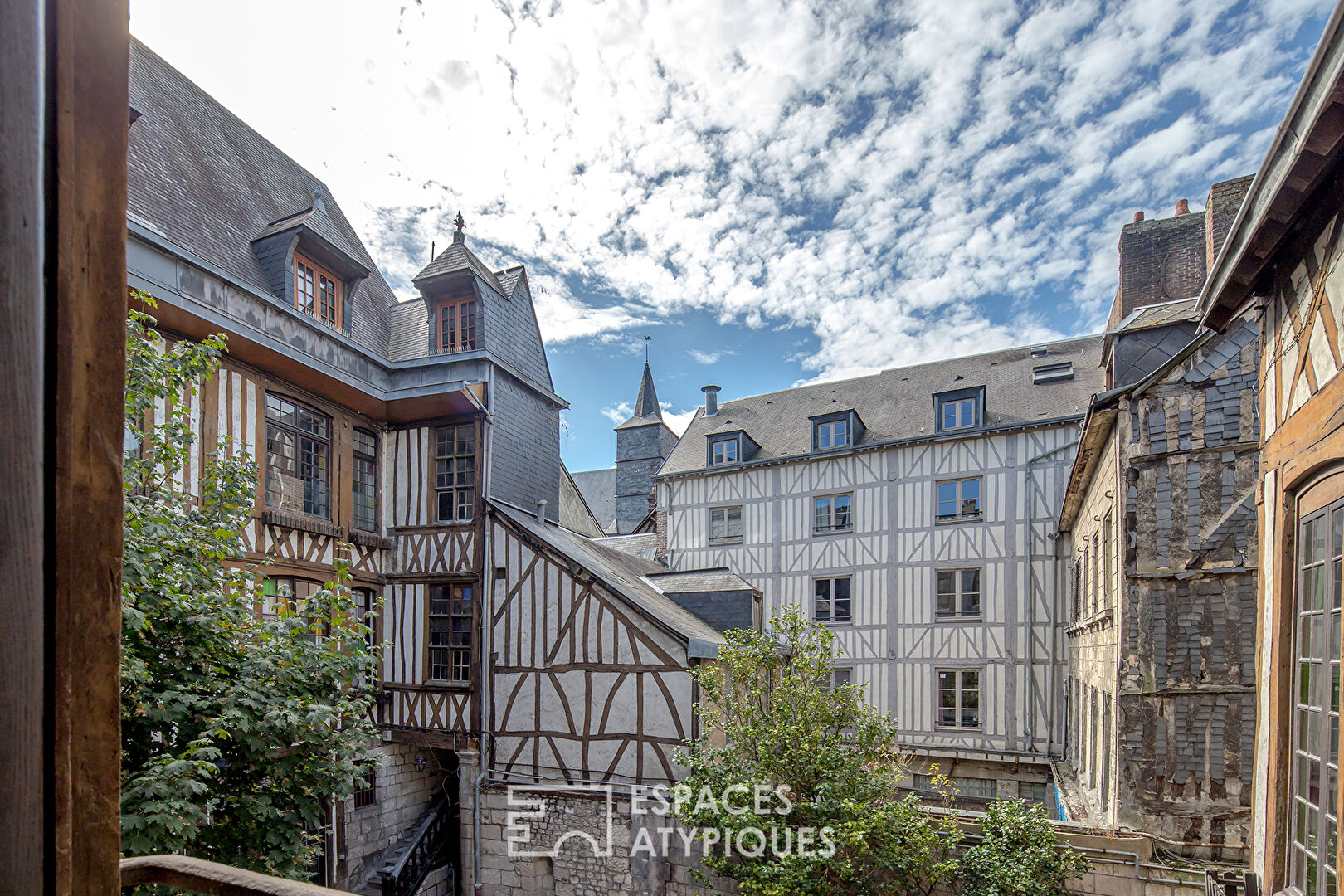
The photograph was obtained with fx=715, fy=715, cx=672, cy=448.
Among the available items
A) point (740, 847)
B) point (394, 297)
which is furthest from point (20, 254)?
point (394, 297)

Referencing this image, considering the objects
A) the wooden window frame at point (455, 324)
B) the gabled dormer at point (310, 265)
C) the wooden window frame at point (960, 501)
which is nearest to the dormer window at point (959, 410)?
the wooden window frame at point (960, 501)

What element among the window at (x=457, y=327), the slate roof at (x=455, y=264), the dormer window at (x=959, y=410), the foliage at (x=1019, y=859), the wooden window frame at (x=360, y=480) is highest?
the slate roof at (x=455, y=264)

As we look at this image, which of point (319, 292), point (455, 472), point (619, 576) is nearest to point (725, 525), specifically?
point (619, 576)

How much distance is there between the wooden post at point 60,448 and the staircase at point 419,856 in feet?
35.4

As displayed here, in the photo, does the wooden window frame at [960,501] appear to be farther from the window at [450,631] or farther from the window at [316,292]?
the window at [316,292]

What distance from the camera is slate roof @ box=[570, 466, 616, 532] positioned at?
33.6 meters

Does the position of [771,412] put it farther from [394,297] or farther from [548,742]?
[548,742]

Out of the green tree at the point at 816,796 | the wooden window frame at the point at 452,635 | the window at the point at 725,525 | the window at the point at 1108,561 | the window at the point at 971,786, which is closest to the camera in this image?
the green tree at the point at 816,796

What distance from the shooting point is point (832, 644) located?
51.0 ft

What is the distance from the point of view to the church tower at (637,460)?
29719 millimetres

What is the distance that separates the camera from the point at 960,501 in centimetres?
1462

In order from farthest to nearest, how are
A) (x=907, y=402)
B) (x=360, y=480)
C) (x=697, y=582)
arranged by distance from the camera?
(x=907, y=402)
(x=697, y=582)
(x=360, y=480)

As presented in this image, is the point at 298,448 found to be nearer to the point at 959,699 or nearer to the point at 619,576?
the point at 619,576

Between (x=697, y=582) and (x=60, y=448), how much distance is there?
11.8m
